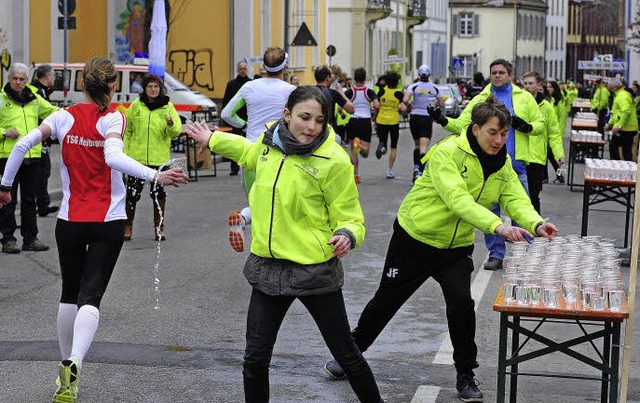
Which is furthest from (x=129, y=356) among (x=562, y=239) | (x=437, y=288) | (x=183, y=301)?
(x=437, y=288)

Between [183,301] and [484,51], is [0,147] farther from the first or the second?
[484,51]

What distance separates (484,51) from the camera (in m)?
114

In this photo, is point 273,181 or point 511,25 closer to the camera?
point 273,181

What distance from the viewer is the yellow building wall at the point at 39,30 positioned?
32.5 meters

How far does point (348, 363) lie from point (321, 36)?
157ft

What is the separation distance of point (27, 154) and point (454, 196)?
22.7 feet

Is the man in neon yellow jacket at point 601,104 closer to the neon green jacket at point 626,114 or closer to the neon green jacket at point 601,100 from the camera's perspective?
the neon green jacket at point 601,100

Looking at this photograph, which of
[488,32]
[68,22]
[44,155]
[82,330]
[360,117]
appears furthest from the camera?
[488,32]

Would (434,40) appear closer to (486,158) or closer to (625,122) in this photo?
(625,122)

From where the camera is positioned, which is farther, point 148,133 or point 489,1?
point 489,1

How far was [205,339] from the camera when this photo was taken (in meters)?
9.15

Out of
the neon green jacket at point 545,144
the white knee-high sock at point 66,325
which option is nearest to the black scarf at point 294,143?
the white knee-high sock at point 66,325

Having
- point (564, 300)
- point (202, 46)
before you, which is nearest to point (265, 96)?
point (564, 300)

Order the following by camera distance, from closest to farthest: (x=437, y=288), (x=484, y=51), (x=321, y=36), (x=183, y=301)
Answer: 1. (x=183, y=301)
2. (x=437, y=288)
3. (x=321, y=36)
4. (x=484, y=51)
